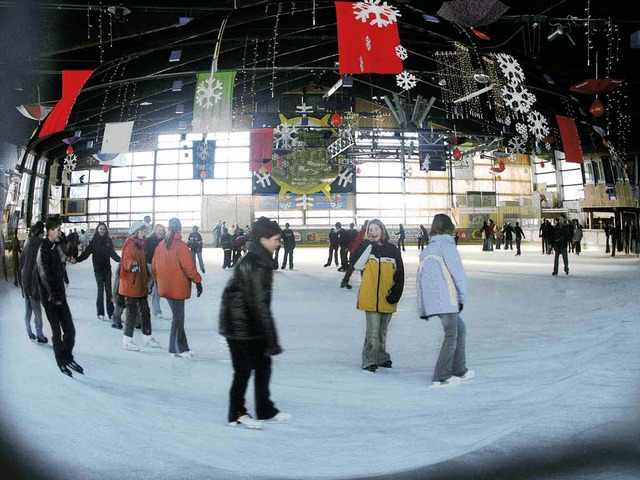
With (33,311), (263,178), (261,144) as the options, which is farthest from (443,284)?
(263,178)

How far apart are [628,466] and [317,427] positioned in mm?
1096

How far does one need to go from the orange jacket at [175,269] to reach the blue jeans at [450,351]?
4.83ft

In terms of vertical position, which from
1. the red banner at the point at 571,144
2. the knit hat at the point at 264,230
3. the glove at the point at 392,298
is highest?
the red banner at the point at 571,144

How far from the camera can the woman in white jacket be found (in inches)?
95.7

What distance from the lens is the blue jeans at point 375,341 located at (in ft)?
9.24

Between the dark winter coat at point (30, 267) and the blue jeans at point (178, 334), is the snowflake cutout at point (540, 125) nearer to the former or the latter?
the blue jeans at point (178, 334)

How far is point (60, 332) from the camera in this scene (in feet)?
8.72

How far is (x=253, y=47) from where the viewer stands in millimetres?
11828

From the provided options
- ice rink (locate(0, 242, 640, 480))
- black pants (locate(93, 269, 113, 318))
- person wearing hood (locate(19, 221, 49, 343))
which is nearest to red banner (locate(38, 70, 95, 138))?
person wearing hood (locate(19, 221, 49, 343))

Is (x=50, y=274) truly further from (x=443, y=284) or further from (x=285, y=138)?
(x=285, y=138)

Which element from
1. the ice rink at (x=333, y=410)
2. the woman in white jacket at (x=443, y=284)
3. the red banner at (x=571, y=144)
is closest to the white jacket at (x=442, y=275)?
the woman in white jacket at (x=443, y=284)

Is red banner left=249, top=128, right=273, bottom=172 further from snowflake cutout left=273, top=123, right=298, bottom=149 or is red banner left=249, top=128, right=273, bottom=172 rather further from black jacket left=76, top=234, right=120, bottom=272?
black jacket left=76, top=234, right=120, bottom=272

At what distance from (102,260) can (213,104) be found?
2241 millimetres

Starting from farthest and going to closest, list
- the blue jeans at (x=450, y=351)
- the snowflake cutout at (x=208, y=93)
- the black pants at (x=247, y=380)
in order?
the snowflake cutout at (x=208, y=93), the blue jeans at (x=450, y=351), the black pants at (x=247, y=380)
